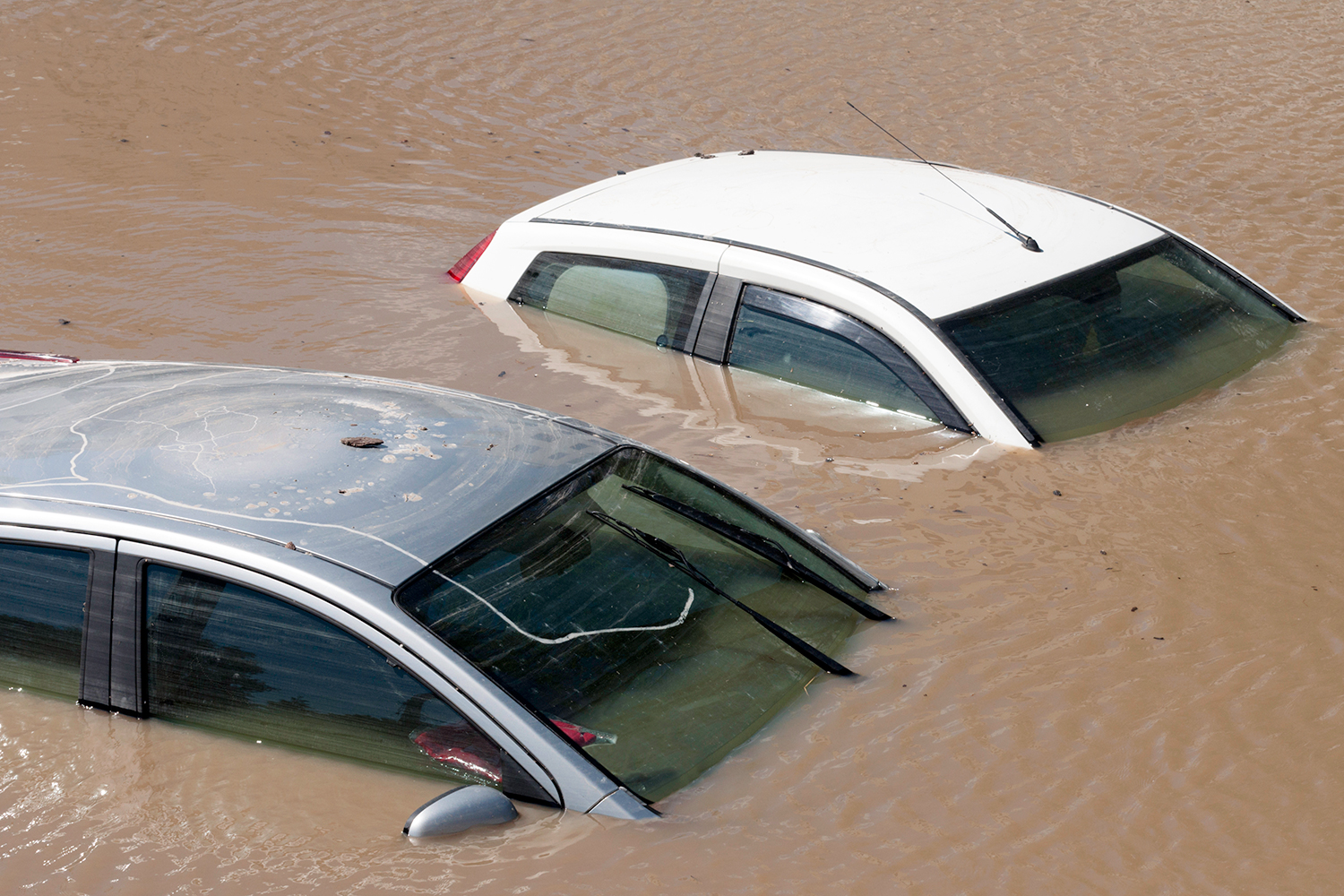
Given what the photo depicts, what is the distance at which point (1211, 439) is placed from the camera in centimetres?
546

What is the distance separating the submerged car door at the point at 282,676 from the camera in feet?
9.91

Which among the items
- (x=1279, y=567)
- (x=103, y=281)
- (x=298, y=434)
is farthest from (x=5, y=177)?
(x=1279, y=567)

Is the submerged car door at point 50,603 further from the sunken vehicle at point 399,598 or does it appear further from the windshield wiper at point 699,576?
the windshield wiper at point 699,576

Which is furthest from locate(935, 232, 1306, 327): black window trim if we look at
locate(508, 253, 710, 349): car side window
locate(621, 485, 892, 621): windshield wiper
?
locate(621, 485, 892, 621): windshield wiper

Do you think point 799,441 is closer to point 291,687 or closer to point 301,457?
point 301,457

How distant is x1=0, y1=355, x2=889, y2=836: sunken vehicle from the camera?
3033mm

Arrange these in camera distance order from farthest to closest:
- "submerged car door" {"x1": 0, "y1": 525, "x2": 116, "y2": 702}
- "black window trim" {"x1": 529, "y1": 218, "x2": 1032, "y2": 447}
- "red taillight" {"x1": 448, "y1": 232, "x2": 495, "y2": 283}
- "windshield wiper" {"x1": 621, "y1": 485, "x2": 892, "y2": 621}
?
"red taillight" {"x1": 448, "y1": 232, "x2": 495, "y2": 283} → "black window trim" {"x1": 529, "y1": 218, "x2": 1032, "y2": 447} → "windshield wiper" {"x1": 621, "y1": 485, "x2": 892, "y2": 621} → "submerged car door" {"x1": 0, "y1": 525, "x2": 116, "y2": 702}

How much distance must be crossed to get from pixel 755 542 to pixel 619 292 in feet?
9.30

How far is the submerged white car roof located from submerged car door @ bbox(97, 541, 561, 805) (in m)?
3.14

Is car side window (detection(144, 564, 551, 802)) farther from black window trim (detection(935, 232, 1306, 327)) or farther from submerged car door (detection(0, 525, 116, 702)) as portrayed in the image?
black window trim (detection(935, 232, 1306, 327))

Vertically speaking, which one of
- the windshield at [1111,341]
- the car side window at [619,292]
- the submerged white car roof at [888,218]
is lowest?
the car side window at [619,292]

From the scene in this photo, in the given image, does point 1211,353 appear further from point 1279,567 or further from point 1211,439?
point 1279,567

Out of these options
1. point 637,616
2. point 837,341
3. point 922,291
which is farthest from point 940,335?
point 637,616

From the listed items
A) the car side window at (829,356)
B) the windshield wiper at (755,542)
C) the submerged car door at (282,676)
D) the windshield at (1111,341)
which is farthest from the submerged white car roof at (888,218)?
the submerged car door at (282,676)
